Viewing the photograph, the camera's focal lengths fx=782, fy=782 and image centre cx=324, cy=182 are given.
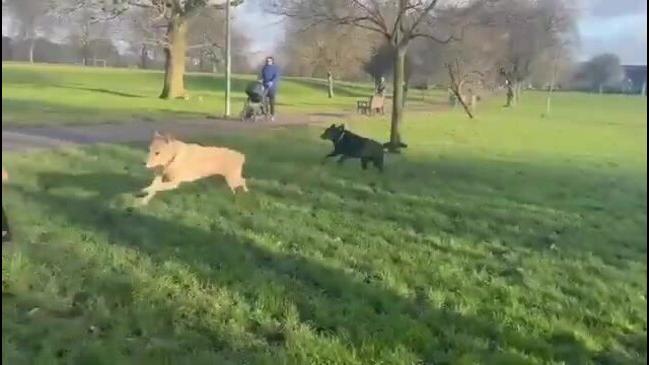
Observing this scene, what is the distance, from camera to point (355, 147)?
10.7 m

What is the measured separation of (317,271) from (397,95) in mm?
9520

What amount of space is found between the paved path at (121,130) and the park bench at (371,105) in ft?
1.53

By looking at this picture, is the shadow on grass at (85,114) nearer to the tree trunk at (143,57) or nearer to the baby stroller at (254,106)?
the baby stroller at (254,106)

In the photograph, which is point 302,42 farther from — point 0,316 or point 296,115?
point 0,316

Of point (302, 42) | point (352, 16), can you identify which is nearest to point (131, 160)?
point (302, 42)

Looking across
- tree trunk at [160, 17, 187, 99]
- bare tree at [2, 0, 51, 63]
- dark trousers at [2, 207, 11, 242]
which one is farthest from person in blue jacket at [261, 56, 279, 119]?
dark trousers at [2, 207, 11, 242]

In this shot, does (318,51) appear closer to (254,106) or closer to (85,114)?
(254,106)

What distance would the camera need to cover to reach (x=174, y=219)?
6496mm

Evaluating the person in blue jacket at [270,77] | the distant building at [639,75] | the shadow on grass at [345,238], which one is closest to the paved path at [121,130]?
the person in blue jacket at [270,77]

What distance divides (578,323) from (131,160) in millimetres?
7374

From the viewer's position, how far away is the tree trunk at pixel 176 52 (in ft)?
32.9

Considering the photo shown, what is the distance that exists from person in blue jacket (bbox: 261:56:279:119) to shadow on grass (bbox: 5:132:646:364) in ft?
5.66

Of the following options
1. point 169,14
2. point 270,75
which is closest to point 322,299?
point 169,14

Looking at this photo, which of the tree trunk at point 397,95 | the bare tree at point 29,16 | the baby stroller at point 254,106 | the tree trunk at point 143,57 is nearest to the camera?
the bare tree at point 29,16
